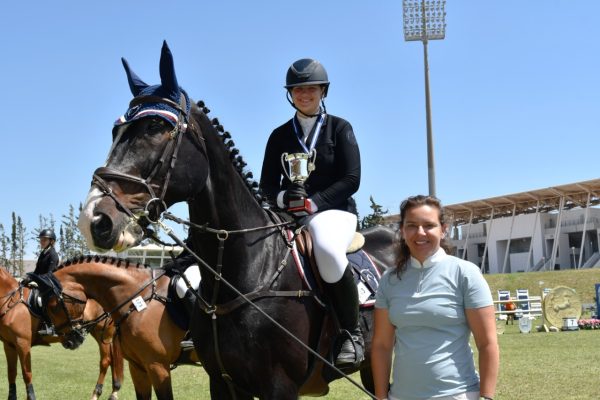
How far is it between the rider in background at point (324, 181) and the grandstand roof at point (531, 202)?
61.9 meters

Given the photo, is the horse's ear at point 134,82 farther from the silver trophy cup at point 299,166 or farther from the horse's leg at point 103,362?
the horse's leg at point 103,362

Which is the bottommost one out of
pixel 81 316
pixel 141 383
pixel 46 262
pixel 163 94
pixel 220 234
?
pixel 141 383

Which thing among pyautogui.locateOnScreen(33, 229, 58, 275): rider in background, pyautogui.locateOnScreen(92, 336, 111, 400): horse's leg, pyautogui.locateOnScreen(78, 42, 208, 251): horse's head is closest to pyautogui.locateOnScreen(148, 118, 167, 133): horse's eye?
pyautogui.locateOnScreen(78, 42, 208, 251): horse's head

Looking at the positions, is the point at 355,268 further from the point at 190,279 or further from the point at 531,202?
the point at 531,202

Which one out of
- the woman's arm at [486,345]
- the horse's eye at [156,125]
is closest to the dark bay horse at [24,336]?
the horse's eye at [156,125]

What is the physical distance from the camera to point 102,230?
12.7 ft

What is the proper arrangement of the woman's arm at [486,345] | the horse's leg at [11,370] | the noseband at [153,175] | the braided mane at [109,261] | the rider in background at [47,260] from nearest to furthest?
1. the woman's arm at [486,345]
2. the noseband at [153,175]
3. the braided mane at [109,261]
4. the horse's leg at [11,370]
5. the rider in background at [47,260]

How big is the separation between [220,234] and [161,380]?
4115mm

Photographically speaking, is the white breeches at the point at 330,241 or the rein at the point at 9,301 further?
the rein at the point at 9,301

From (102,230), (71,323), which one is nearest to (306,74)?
(102,230)

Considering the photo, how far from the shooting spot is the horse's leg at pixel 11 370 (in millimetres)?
11665

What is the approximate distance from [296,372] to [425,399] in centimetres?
115

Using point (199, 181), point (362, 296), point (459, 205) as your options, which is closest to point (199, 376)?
point (362, 296)

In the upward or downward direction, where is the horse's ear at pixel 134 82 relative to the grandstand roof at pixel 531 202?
upward
